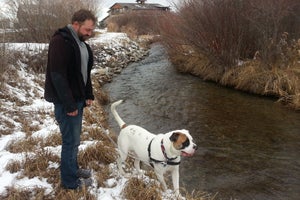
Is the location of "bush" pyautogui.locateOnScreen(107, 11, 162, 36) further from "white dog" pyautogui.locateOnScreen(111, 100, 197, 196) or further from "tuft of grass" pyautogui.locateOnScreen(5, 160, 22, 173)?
"tuft of grass" pyautogui.locateOnScreen(5, 160, 22, 173)

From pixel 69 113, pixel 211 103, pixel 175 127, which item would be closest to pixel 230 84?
pixel 211 103

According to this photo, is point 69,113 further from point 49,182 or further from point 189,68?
A: point 189,68

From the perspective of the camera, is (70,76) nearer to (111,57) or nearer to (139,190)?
(139,190)

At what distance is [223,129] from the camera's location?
333 inches

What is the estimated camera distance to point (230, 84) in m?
12.9

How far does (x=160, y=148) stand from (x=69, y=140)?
4.44 ft

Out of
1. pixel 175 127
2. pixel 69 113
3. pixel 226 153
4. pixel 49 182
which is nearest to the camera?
pixel 69 113

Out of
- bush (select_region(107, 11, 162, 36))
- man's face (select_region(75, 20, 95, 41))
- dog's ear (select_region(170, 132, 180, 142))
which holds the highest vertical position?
man's face (select_region(75, 20, 95, 41))

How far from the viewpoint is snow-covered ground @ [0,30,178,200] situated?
429 cm

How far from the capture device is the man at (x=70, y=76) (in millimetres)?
3385

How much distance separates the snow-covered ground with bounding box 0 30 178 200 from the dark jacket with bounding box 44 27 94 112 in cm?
144

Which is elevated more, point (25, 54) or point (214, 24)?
point (214, 24)

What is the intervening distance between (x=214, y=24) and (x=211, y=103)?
4303 millimetres

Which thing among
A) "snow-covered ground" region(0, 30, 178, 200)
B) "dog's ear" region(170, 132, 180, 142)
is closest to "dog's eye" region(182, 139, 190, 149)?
"dog's ear" region(170, 132, 180, 142)
